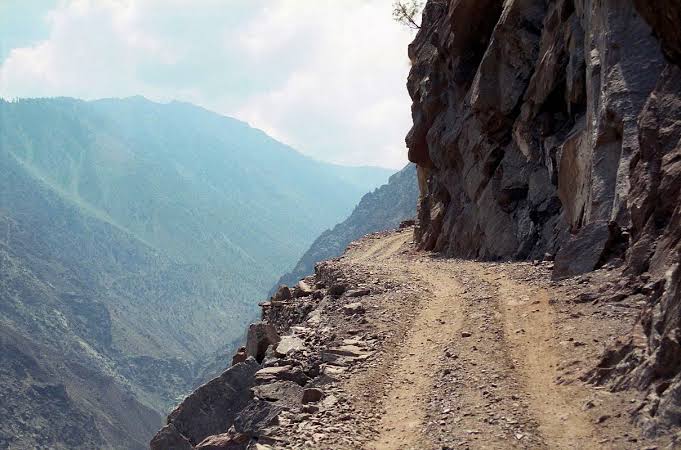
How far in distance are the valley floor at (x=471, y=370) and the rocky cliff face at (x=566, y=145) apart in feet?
2.74

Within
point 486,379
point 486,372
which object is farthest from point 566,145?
point 486,379

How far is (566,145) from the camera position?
2266 centimetres

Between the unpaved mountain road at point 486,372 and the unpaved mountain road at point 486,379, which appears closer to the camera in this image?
the unpaved mountain road at point 486,379

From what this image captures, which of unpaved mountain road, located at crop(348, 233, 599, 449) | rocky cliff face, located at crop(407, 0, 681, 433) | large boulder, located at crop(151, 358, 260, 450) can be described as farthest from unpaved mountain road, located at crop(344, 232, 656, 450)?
large boulder, located at crop(151, 358, 260, 450)

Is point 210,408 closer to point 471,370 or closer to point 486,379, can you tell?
point 471,370

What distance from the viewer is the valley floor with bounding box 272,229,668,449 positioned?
431 inches

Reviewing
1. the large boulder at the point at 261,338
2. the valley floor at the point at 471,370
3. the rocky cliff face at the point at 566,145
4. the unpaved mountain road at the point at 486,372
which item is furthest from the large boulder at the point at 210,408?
the rocky cliff face at the point at 566,145

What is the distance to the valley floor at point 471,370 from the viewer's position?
35.9 feet

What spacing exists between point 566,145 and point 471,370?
11685 mm

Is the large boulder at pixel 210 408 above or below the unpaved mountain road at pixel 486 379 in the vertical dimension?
below

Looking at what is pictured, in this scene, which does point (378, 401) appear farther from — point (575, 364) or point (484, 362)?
point (575, 364)

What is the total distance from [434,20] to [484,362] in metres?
34.7

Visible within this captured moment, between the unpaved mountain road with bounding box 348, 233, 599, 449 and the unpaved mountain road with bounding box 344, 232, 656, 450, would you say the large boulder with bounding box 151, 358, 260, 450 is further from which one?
the unpaved mountain road with bounding box 348, 233, 599, 449

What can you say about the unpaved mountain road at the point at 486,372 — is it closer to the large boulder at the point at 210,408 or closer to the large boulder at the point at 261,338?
the large boulder at the point at 210,408
